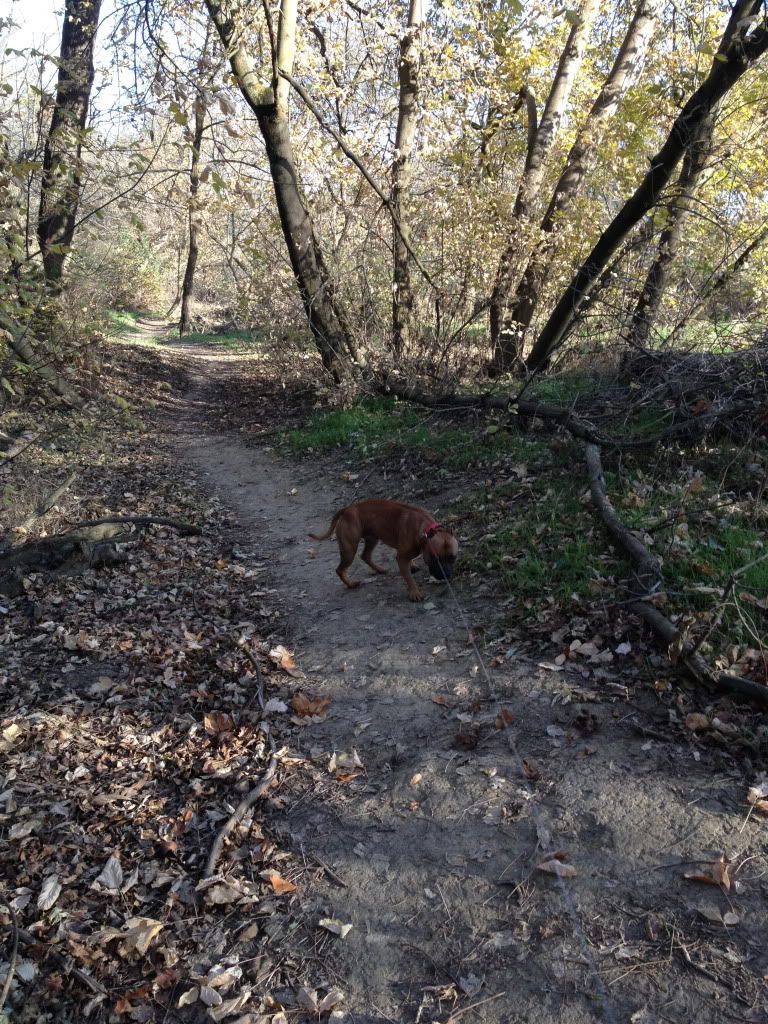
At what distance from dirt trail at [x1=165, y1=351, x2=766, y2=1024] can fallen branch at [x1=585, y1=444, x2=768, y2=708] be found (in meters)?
0.45

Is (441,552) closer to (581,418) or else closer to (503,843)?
(503,843)

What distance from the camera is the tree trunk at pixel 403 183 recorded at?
12516mm

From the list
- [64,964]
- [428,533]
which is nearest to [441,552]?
[428,533]

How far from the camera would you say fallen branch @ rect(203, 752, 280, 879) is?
3.60 m

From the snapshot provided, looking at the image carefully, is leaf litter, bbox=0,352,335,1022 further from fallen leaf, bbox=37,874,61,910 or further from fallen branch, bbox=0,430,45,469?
fallen branch, bbox=0,430,45,469

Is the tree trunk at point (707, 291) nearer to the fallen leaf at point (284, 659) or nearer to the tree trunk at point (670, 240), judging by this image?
the tree trunk at point (670, 240)

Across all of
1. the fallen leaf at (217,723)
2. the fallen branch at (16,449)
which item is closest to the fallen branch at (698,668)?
the fallen leaf at (217,723)

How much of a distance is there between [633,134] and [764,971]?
44.0ft

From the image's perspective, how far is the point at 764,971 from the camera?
271cm

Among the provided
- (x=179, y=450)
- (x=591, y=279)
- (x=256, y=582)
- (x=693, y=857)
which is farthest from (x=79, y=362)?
(x=693, y=857)

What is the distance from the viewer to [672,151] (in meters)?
7.85

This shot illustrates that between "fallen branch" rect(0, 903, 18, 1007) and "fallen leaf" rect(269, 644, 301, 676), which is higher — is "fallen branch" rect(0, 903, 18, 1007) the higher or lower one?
the lower one

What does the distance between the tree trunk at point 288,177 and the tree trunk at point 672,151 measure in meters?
4.80

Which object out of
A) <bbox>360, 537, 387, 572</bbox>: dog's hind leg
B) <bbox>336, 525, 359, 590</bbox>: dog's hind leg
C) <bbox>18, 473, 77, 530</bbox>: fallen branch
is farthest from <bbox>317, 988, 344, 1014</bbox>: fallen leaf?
<bbox>18, 473, 77, 530</bbox>: fallen branch
